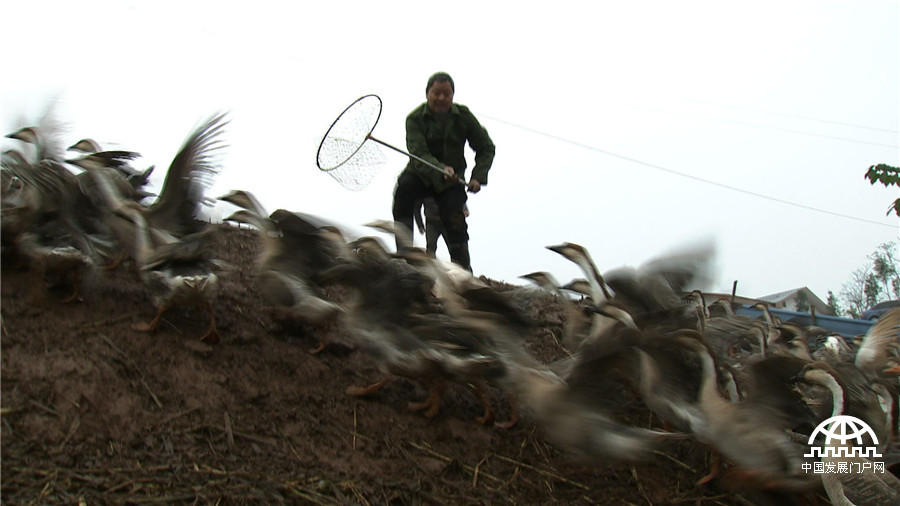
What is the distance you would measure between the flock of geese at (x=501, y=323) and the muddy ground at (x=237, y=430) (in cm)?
18

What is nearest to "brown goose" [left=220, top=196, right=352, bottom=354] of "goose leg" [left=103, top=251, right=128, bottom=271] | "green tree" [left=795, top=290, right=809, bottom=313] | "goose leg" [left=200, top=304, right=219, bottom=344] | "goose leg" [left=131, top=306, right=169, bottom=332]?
"goose leg" [left=200, top=304, right=219, bottom=344]

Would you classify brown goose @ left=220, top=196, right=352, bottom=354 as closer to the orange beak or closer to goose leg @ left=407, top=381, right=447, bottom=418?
goose leg @ left=407, top=381, right=447, bottom=418

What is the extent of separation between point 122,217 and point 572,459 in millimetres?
3710

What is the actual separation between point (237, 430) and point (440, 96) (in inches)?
144

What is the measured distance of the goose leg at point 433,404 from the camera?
466 cm

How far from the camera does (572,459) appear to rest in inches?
170

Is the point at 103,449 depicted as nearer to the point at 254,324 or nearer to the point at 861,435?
the point at 254,324

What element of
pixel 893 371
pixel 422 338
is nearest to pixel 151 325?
pixel 422 338

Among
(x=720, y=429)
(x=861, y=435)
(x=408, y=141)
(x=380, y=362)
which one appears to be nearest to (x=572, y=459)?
(x=720, y=429)

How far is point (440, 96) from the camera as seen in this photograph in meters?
6.53

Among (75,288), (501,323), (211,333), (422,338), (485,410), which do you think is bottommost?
(75,288)

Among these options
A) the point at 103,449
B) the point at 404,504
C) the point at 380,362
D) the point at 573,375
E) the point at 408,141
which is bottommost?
the point at 103,449

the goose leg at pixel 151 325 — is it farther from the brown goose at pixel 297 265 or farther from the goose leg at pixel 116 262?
the goose leg at pixel 116 262

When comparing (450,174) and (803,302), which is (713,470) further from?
(803,302)
